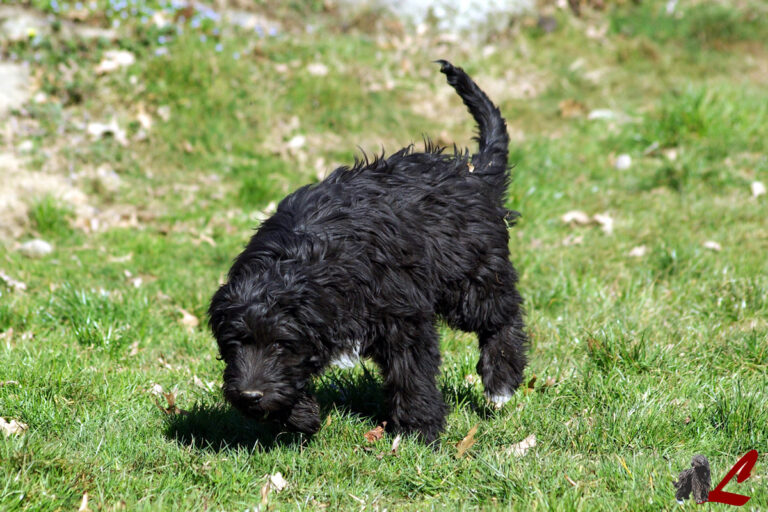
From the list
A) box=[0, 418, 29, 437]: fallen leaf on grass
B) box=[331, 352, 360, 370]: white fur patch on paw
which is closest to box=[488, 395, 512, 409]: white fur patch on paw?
box=[331, 352, 360, 370]: white fur patch on paw

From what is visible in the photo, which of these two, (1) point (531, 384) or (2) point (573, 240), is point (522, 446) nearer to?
(1) point (531, 384)

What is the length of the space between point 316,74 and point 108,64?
7.06 ft

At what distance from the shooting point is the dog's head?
3102 millimetres

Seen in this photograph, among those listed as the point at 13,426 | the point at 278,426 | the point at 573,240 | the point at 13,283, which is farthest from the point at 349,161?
the point at 13,426

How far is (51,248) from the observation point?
6129mm

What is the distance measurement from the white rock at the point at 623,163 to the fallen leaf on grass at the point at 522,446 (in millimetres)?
4458

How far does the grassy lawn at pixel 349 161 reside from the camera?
10.9 ft

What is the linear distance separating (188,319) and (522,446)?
2.53m

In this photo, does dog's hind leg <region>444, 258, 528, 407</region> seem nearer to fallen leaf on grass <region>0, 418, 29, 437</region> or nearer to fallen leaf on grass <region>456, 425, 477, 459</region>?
fallen leaf on grass <region>456, 425, 477, 459</region>

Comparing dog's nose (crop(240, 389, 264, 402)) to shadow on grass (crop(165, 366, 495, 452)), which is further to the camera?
shadow on grass (crop(165, 366, 495, 452))

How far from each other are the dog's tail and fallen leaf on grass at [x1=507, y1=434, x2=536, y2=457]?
1.40m

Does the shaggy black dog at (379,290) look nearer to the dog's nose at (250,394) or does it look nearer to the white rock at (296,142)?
the dog's nose at (250,394)

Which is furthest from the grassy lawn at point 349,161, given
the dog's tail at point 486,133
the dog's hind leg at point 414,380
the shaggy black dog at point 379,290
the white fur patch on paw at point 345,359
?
the dog's tail at point 486,133

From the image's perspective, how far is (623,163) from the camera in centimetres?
745
